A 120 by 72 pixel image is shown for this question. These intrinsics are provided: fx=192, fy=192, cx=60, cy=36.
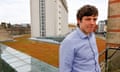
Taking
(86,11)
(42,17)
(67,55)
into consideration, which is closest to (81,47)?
(67,55)

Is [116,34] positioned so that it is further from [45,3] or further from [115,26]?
[45,3]

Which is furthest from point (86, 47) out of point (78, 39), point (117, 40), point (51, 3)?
point (51, 3)

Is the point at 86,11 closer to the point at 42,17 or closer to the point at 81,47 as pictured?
the point at 81,47

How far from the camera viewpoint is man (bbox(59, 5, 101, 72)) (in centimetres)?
124

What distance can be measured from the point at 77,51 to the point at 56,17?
93.2 feet

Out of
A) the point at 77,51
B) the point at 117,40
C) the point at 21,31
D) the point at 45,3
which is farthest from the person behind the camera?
the point at 45,3

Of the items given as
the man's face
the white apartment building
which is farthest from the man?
the white apartment building

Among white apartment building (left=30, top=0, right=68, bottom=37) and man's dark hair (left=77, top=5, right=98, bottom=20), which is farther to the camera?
white apartment building (left=30, top=0, right=68, bottom=37)

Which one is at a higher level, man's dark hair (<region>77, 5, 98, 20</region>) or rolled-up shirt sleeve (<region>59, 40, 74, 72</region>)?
man's dark hair (<region>77, 5, 98, 20</region>)

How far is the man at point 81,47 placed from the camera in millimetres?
1242

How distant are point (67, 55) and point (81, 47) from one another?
0.11m

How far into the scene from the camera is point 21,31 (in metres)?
26.4

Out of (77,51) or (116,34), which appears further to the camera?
(116,34)

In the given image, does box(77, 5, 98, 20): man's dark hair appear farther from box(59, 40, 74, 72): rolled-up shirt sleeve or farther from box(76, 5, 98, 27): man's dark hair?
box(59, 40, 74, 72): rolled-up shirt sleeve
